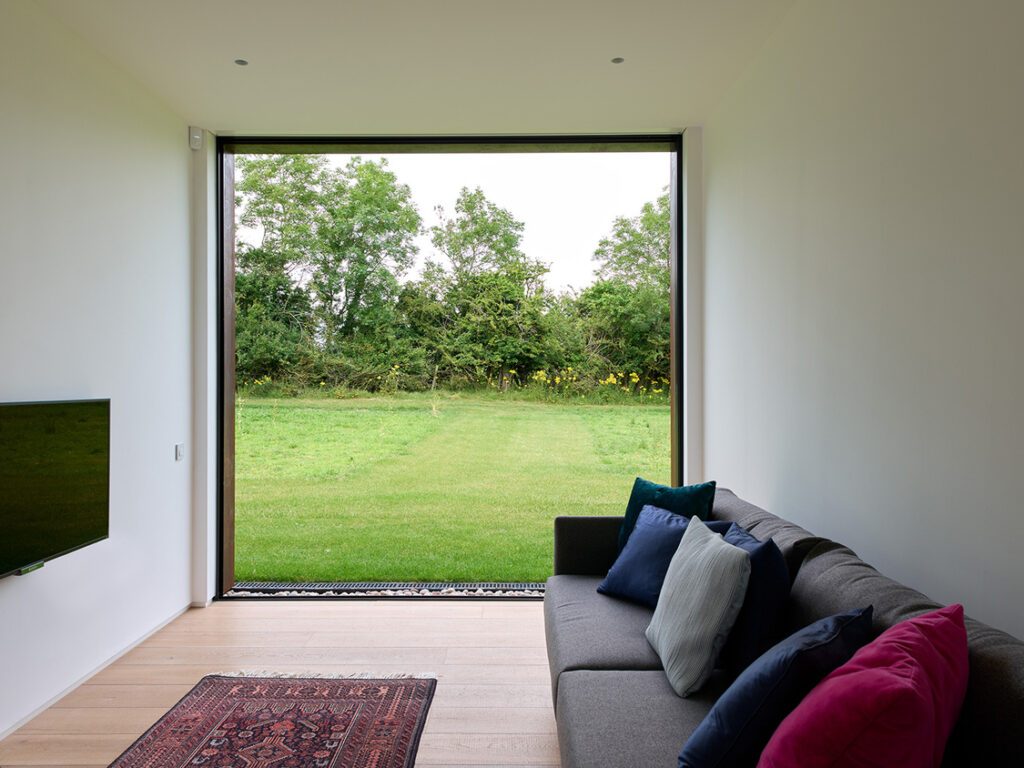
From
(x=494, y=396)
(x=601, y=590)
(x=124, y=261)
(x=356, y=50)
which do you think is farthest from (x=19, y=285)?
(x=494, y=396)

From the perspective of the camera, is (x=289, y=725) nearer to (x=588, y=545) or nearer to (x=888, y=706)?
(x=588, y=545)

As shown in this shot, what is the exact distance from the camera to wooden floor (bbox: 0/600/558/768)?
257 cm

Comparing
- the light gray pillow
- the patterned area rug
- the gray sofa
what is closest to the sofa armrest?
the gray sofa

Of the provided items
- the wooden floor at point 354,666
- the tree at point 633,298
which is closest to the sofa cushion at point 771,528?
the wooden floor at point 354,666

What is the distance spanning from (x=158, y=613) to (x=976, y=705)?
12.4 feet

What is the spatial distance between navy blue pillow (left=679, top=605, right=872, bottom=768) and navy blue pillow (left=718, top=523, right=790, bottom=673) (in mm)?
465

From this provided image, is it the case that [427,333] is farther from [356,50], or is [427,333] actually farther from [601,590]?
[601,590]

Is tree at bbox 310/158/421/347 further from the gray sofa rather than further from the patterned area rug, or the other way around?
the gray sofa

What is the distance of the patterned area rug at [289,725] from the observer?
8.10 feet

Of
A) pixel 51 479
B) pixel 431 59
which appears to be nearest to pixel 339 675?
pixel 51 479

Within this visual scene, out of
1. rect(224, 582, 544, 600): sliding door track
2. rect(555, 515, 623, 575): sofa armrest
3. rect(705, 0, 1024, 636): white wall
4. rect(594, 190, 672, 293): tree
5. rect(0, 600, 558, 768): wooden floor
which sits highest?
rect(594, 190, 672, 293): tree

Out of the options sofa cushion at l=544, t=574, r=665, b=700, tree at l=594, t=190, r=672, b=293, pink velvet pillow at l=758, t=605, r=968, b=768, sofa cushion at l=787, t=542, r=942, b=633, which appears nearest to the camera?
pink velvet pillow at l=758, t=605, r=968, b=768

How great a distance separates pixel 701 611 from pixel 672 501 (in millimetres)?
985

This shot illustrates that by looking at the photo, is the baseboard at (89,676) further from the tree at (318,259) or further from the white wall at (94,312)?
the tree at (318,259)
